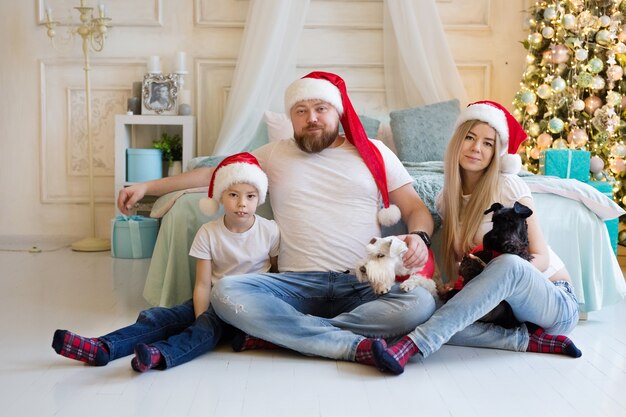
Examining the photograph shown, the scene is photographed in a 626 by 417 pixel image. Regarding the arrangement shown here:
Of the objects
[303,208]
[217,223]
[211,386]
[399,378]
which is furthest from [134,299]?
[399,378]

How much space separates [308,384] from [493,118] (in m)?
1.11

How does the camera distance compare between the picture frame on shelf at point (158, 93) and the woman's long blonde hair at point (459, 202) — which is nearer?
the woman's long blonde hair at point (459, 202)

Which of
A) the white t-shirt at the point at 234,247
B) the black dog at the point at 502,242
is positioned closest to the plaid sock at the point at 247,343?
the white t-shirt at the point at 234,247

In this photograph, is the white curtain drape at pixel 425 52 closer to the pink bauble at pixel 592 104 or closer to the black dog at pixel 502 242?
the pink bauble at pixel 592 104

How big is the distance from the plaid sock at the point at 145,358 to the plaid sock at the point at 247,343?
0.29 m

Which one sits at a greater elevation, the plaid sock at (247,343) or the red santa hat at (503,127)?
the red santa hat at (503,127)

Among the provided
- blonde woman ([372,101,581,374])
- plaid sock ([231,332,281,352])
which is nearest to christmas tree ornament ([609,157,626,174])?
blonde woman ([372,101,581,374])

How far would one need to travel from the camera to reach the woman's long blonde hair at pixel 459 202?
250cm

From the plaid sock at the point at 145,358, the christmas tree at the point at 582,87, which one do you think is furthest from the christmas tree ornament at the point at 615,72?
the plaid sock at the point at 145,358

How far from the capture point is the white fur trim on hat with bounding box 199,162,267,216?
254 centimetres

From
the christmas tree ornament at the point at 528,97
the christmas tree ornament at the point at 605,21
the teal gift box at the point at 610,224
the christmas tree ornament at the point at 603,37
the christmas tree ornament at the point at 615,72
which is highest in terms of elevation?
the christmas tree ornament at the point at 605,21

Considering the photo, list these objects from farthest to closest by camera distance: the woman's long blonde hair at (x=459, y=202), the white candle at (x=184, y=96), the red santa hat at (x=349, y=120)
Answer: the white candle at (x=184, y=96) < the red santa hat at (x=349, y=120) < the woman's long blonde hair at (x=459, y=202)

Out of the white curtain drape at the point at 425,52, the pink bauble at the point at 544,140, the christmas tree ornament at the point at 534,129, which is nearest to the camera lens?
the pink bauble at the point at 544,140

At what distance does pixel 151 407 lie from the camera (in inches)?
74.7
